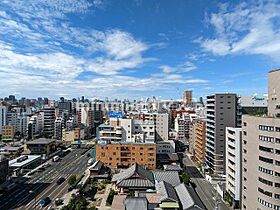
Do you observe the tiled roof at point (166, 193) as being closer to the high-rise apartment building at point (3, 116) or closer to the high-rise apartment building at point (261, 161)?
the high-rise apartment building at point (261, 161)

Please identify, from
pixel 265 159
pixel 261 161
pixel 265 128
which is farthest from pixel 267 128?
pixel 261 161

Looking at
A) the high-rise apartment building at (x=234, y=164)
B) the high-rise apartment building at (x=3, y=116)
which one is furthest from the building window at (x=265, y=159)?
the high-rise apartment building at (x=3, y=116)

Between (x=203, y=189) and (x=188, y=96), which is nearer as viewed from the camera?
(x=203, y=189)

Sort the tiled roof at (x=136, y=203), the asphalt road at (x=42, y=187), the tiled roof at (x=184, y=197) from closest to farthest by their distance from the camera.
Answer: the tiled roof at (x=136, y=203) < the tiled roof at (x=184, y=197) < the asphalt road at (x=42, y=187)

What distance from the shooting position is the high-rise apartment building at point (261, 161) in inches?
782

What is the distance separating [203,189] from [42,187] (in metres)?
21.2

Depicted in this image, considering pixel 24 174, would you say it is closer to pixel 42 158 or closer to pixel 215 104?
pixel 42 158

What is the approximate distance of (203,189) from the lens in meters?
34.0

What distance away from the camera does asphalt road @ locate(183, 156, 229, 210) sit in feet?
94.3

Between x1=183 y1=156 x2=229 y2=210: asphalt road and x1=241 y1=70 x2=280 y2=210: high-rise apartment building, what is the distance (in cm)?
560

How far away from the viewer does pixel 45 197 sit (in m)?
29.6

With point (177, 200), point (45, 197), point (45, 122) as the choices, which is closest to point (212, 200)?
point (177, 200)

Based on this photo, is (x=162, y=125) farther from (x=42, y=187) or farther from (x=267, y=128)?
(x=267, y=128)

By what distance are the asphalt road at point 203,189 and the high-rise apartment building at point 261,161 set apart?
18.4 feet
